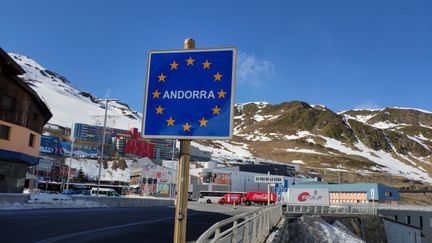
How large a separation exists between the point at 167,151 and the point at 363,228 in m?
124

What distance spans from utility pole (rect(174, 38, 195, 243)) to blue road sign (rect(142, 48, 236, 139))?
0.24m

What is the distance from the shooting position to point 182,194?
4266mm

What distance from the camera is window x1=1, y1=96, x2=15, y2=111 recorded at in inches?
1526

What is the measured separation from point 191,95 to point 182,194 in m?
1.03

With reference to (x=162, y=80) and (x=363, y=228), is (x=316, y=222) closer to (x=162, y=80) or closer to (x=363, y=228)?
(x=363, y=228)

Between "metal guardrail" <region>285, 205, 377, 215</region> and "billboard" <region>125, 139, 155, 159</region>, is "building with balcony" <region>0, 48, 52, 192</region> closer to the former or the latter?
"metal guardrail" <region>285, 205, 377, 215</region>

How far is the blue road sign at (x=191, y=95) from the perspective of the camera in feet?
13.5

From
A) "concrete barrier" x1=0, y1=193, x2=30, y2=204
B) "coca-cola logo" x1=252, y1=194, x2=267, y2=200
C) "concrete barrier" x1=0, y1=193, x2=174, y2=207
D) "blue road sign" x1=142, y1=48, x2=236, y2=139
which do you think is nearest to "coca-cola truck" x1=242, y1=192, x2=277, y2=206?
"coca-cola logo" x1=252, y1=194, x2=267, y2=200

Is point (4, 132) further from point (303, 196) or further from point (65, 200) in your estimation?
point (303, 196)

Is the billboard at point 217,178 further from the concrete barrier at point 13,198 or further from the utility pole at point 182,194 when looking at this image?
the utility pole at point 182,194

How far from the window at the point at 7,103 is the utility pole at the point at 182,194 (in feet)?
129

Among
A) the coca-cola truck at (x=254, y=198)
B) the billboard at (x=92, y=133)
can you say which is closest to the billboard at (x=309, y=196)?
the coca-cola truck at (x=254, y=198)

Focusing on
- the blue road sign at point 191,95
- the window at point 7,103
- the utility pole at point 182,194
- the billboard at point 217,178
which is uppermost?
the window at point 7,103

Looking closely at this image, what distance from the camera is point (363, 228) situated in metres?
51.3
